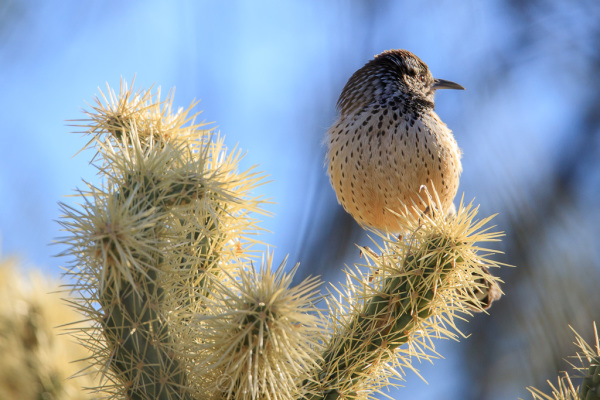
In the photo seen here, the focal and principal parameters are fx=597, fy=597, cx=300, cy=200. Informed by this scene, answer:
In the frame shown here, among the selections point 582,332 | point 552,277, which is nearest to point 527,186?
point 552,277

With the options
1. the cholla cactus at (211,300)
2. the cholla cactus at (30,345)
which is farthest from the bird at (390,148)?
the cholla cactus at (30,345)

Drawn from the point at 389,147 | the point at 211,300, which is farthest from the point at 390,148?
the point at 211,300

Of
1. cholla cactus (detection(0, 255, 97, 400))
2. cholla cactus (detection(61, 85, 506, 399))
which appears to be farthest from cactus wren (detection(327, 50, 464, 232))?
cholla cactus (detection(0, 255, 97, 400))

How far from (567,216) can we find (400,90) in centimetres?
265

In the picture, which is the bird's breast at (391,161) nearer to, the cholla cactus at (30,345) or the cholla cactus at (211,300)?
the cholla cactus at (211,300)

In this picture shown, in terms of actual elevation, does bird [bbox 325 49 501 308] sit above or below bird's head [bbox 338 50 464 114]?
below

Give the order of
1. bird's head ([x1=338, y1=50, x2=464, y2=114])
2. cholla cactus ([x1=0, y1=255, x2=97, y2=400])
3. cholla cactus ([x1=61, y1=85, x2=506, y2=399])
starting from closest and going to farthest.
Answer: cholla cactus ([x1=61, y1=85, x2=506, y2=399]) < cholla cactus ([x1=0, y1=255, x2=97, y2=400]) < bird's head ([x1=338, y1=50, x2=464, y2=114])

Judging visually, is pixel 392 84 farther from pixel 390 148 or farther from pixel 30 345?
pixel 30 345

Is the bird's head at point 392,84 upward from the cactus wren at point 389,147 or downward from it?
upward

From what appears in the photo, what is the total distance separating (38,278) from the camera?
1.45 metres

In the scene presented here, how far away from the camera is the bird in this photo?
240 cm

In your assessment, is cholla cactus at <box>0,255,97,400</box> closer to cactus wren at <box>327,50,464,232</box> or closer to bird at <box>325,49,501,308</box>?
bird at <box>325,49,501,308</box>

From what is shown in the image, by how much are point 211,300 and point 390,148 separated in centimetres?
145

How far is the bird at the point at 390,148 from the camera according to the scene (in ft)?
7.87
